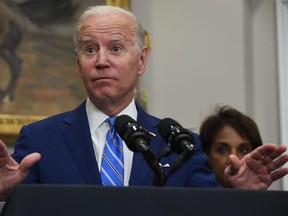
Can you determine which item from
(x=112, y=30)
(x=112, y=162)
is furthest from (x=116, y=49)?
(x=112, y=162)

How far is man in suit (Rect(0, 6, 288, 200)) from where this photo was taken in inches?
107

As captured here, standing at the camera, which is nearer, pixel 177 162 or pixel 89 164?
pixel 177 162

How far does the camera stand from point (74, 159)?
2775 mm

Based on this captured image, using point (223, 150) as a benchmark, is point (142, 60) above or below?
above

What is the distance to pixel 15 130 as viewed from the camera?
14.6 ft

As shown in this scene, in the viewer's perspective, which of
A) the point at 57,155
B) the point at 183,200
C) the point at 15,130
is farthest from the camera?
the point at 15,130

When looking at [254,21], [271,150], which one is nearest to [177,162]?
[271,150]

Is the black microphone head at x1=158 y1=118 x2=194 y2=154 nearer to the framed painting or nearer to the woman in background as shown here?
the woman in background

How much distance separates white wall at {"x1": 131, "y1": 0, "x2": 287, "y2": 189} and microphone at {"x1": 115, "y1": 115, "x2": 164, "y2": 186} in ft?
9.04

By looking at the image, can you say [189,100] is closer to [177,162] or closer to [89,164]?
[89,164]

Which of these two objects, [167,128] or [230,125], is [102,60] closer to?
[167,128]

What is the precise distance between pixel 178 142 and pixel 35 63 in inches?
95.7

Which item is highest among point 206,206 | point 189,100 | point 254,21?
point 206,206

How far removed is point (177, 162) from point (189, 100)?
9.35ft
